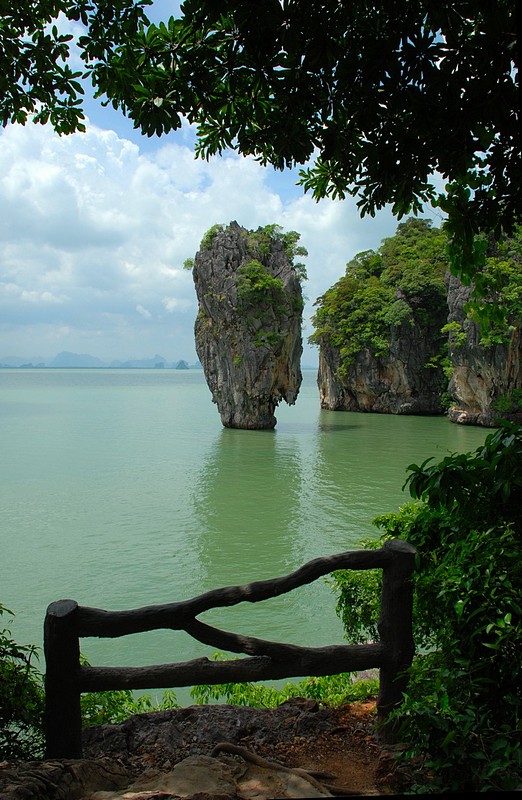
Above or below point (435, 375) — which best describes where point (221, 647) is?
below

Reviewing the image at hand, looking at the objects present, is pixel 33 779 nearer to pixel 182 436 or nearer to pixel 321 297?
pixel 182 436

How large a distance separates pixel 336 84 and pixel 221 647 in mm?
2230

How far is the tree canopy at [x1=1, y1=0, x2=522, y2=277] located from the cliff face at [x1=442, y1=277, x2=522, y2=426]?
912 inches

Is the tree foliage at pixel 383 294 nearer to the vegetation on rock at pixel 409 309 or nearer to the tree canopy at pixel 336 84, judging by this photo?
the vegetation on rock at pixel 409 309

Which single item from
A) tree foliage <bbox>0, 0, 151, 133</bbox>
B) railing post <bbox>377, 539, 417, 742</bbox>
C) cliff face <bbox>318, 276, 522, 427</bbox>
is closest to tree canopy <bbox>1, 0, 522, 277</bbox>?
tree foliage <bbox>0, 0, 151, 133</bbox>

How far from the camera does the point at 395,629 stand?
240 cm

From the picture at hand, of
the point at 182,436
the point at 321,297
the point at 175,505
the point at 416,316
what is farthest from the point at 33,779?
the point at 321,297

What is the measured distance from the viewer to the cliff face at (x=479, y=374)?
81.8ft

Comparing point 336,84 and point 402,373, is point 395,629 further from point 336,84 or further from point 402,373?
point 402,373

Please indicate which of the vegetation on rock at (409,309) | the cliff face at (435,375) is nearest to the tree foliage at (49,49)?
the cliff face at (435,375)

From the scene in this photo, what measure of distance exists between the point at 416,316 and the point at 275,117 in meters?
30.9

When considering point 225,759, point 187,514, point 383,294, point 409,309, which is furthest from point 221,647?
point 383,294

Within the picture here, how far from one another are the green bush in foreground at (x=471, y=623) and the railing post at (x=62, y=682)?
1.21 metres

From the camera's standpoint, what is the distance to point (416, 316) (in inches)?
1264
